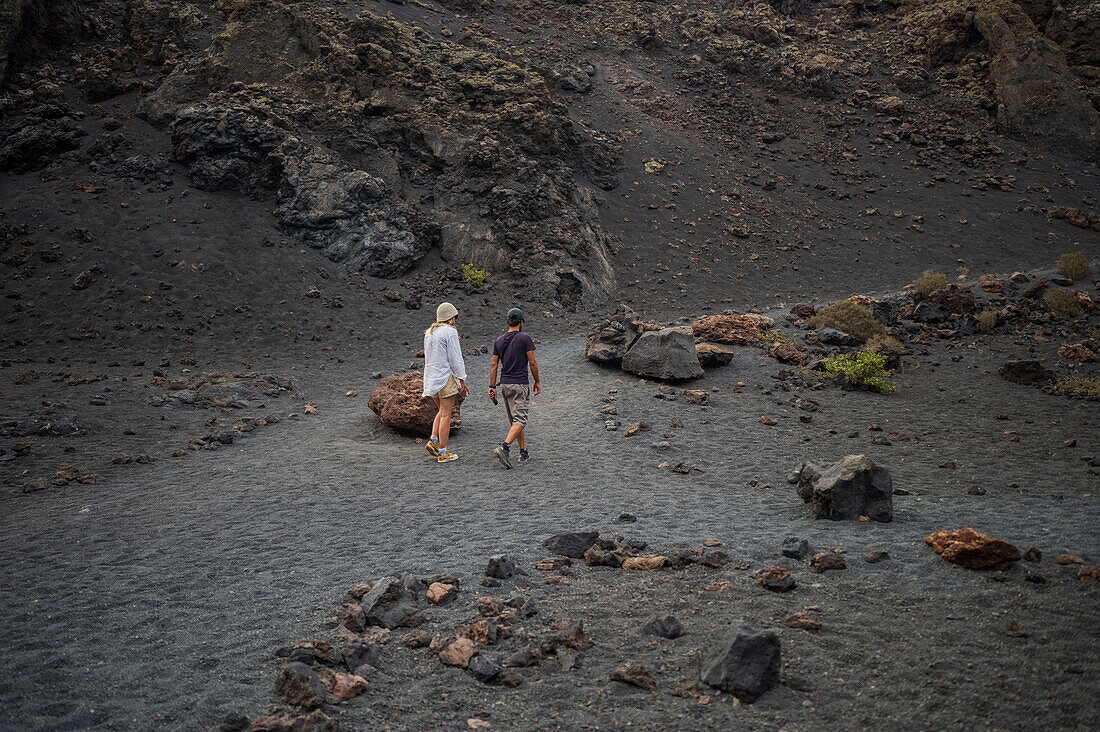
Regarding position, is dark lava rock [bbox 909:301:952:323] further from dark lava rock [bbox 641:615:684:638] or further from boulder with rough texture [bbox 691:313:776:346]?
dark lava rock [bbox 641:615:684:638]

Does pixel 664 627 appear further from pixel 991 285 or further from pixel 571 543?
pixel 991 285

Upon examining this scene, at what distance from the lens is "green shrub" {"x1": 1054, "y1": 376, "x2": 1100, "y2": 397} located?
10.3 metres

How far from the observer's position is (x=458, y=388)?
785 centimetres

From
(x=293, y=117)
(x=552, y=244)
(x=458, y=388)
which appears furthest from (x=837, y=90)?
(x=458, y=388)

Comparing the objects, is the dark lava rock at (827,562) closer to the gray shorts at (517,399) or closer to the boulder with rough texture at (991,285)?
the gray shorts at (517,399)

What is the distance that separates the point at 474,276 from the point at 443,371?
14.3 metres

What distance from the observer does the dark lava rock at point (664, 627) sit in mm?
3316

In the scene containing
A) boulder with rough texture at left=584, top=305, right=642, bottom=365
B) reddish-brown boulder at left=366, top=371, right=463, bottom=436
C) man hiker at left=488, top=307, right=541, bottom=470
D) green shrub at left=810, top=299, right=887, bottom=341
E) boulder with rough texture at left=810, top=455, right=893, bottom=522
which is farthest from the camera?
green shrub at left=810, top=299, right=887, bottom=341

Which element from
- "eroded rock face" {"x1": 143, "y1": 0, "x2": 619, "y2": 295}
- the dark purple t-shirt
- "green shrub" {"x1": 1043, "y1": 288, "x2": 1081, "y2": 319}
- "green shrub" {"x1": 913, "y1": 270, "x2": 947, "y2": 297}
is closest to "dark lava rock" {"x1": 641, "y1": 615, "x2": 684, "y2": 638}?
the dark purple t-shirt

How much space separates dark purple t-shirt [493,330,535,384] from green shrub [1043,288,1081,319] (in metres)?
15.0

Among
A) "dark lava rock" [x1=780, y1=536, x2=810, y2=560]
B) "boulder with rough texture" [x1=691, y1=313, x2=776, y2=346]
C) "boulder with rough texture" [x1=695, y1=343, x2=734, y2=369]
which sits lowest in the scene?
"dark lava rock" [x1=780, y1=536, x2=810, y2=560]

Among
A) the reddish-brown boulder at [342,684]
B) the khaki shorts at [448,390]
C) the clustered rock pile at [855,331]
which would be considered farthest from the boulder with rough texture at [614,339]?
the reddish-brown boulder at [342,684]

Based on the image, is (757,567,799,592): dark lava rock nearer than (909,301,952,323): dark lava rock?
Yes

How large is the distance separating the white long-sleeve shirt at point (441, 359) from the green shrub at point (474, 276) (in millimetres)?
13980
